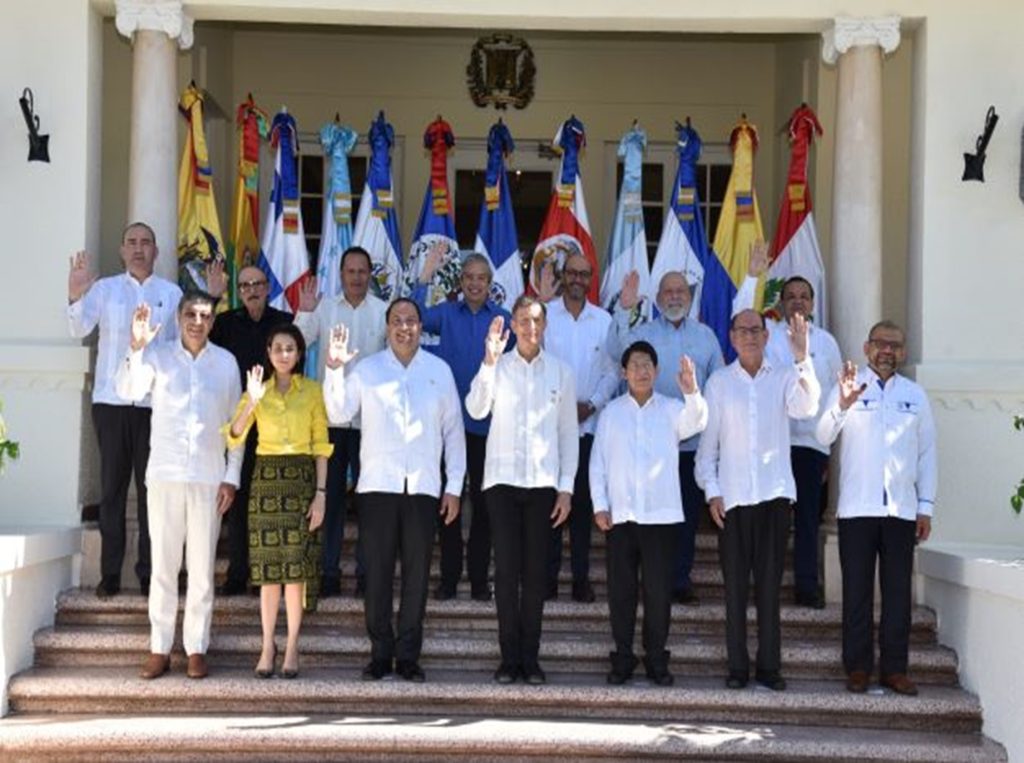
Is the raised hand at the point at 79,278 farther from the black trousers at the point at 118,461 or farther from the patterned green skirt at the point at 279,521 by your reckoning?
the patterned green skirt at the point at 279,521

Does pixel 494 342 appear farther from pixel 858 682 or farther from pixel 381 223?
pixel 381 223

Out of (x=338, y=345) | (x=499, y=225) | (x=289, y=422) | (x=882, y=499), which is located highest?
(x=499, y=225)

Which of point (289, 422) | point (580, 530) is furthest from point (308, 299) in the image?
point (580, 530)

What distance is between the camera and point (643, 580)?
6.15 meters

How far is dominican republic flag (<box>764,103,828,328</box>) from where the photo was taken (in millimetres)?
7695

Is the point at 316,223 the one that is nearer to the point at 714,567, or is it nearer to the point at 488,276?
the point at 488,276

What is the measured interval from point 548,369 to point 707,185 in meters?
4.12

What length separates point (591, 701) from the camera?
19.9 feet

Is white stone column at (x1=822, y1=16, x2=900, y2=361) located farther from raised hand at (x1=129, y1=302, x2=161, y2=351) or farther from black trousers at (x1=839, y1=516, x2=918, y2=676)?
raised hand at (x1=129, y1=302, x2=161, y2=351)

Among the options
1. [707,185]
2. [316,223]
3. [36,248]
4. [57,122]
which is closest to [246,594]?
[36,248]

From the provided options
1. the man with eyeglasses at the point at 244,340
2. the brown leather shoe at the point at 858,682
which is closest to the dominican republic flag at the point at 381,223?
the man with eyeglasses at the point at 244,340

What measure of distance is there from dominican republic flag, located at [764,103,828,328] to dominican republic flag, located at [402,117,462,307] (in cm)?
169

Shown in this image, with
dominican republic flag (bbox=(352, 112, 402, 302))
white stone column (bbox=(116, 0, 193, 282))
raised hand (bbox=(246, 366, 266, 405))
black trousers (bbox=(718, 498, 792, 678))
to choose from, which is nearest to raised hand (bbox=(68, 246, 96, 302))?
white stone column (bbox=(116, 0, 193, 282))

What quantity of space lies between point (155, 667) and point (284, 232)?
2765mm
